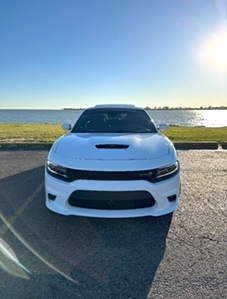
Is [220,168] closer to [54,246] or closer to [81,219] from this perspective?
[81,219]

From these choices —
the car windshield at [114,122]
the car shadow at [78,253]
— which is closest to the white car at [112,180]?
the car shadow at [78,253]

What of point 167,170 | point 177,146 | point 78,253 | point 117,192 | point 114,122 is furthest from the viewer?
point 177,146

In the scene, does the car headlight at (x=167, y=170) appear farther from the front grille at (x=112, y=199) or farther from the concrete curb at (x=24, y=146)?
the concrete curb at (x=24, y=146)

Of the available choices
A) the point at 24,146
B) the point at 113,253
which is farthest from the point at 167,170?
the point at 24,146

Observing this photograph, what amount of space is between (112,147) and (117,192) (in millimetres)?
682

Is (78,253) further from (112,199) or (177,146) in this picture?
(177,146)

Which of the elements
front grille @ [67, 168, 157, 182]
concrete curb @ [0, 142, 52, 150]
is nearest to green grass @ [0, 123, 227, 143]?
concrete curb @ [0, 142, 52, 150]

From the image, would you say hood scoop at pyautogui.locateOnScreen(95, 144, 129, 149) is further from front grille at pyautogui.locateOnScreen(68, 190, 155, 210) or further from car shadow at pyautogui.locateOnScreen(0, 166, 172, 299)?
car shadow at pyautogui.locateOnScreen(0, 166, 172, 299)

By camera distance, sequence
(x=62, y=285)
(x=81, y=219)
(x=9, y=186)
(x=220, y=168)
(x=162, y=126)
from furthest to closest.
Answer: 1. (x=220, y=168)
2. (x=162, y=126)
3. (x=9, y=186)
4. (x=81, y=219)
5. (x=62, y=285)

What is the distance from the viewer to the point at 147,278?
6.89ft

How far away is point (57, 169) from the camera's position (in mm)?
2914

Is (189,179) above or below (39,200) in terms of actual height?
below

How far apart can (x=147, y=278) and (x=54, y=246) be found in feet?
3.56

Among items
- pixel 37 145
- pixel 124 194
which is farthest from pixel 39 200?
pixel 37 145
